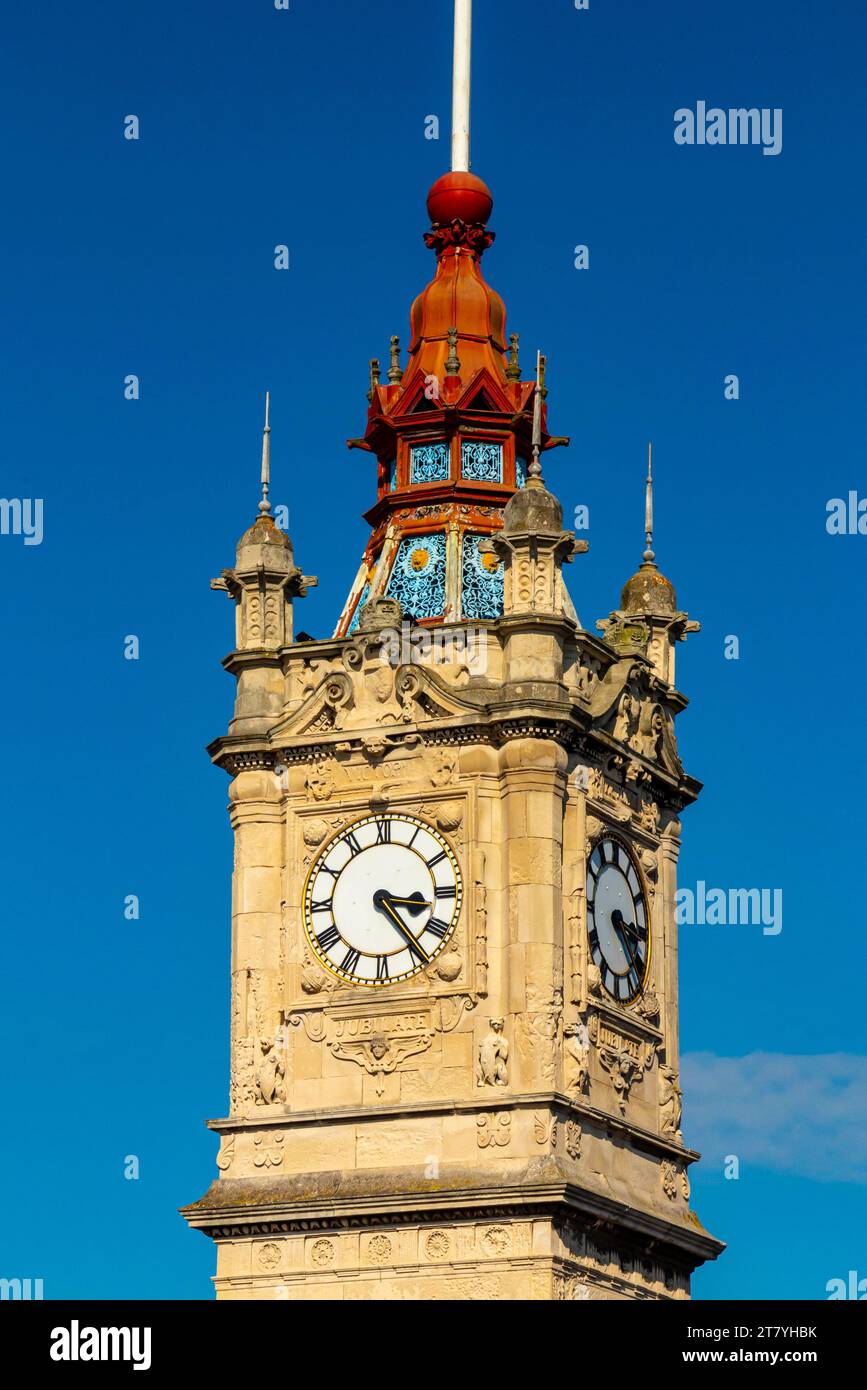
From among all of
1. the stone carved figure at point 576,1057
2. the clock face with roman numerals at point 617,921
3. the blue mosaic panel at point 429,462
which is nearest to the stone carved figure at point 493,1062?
the stone carved figure at point 576,1057

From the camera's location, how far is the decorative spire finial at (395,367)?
241ft

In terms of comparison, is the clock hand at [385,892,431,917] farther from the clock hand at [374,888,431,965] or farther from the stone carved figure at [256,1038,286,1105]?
the stone carved figure at [256,1038,286,1105]

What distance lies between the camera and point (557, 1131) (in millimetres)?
65625

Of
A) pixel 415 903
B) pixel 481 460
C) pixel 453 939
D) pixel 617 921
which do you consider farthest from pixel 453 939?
pixel 481 460

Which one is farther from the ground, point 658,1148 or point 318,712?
point 318,712

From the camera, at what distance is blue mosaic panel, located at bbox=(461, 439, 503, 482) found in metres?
72.4

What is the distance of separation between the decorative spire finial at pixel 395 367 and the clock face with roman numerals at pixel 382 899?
8.80 meters

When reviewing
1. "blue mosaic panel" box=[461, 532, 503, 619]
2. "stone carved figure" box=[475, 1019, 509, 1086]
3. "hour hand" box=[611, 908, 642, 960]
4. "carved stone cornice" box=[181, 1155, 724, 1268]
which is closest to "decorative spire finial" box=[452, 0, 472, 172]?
"blue mosaic panel" box=[461, 532, 503, 619]

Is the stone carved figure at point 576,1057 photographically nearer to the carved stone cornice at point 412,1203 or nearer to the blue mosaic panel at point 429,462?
the carved stone cornice at point 412,1203

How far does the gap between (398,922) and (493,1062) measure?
2.91m
